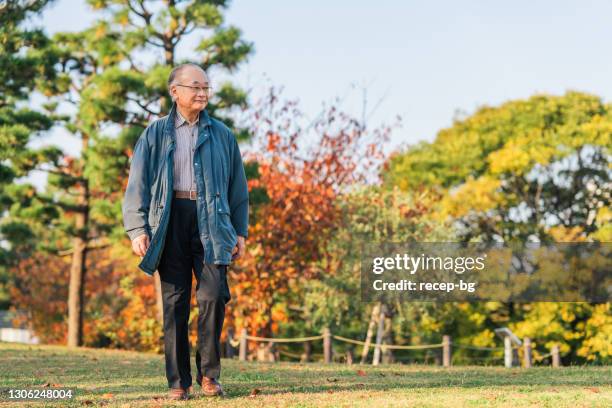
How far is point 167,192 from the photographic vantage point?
4.36 m

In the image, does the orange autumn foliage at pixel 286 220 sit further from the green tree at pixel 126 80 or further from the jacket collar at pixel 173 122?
the jacket collar at pixel 173 122

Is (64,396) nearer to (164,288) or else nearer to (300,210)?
(164,288)

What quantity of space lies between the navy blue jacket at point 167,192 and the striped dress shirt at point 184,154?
0.03 metres

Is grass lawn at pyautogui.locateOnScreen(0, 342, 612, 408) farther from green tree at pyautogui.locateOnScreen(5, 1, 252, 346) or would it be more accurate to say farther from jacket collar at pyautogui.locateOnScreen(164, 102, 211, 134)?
green tree at pyautogui.locateOnScreen(5, 1, 252, 346)

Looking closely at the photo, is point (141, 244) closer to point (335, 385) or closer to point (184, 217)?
point (184, 217)

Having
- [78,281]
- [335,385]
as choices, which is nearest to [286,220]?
[78,281]

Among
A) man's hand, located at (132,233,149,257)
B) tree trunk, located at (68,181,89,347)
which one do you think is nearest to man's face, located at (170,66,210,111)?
man's hand, located at (132,233,149,257)

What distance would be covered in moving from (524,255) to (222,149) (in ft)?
63.0

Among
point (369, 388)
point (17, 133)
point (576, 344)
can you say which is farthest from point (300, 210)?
point (369, 388)

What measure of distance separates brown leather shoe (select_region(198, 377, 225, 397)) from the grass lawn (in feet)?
0.19

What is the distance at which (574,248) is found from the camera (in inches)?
878

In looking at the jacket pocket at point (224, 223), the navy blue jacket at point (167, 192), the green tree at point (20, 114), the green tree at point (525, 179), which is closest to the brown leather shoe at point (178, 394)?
the navy blue jacket at point (167, 192)

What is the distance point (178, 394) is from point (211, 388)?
180 mm

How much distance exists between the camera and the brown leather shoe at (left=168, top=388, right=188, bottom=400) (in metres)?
A: 4.39
